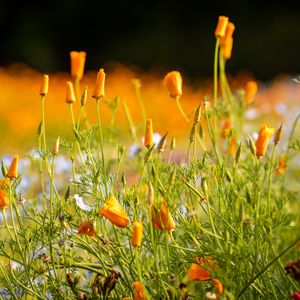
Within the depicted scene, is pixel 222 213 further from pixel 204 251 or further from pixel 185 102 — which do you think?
pixel 185 102

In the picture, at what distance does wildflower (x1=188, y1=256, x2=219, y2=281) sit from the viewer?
5.85ft

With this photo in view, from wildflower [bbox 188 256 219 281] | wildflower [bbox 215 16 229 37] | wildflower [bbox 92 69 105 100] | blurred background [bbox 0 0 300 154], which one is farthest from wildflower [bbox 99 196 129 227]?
blurred background [bbox 0 0 300 154]

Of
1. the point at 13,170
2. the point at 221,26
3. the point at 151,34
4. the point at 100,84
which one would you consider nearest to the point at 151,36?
the point at 151,34

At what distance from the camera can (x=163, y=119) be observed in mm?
7723

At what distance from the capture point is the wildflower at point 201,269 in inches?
70.2

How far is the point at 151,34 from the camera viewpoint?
12508 mm

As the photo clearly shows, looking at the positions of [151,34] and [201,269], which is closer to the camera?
[201,269]

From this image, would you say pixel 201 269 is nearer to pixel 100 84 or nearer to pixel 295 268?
pixel 295 268

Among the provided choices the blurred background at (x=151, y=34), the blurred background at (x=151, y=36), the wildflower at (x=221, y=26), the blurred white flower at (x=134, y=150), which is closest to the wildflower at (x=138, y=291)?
the wildflower at (x=221, y=26)

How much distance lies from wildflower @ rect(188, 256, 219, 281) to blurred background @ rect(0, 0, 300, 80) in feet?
34.0

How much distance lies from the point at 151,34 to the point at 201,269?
10.9 metres

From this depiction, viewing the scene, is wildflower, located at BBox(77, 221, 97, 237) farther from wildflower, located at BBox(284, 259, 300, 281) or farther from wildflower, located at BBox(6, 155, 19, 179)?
Answer: wildflower, located at BBox(284, 259, 300, 281)

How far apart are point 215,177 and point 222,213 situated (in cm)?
9

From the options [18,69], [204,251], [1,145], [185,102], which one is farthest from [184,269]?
[18,69]
